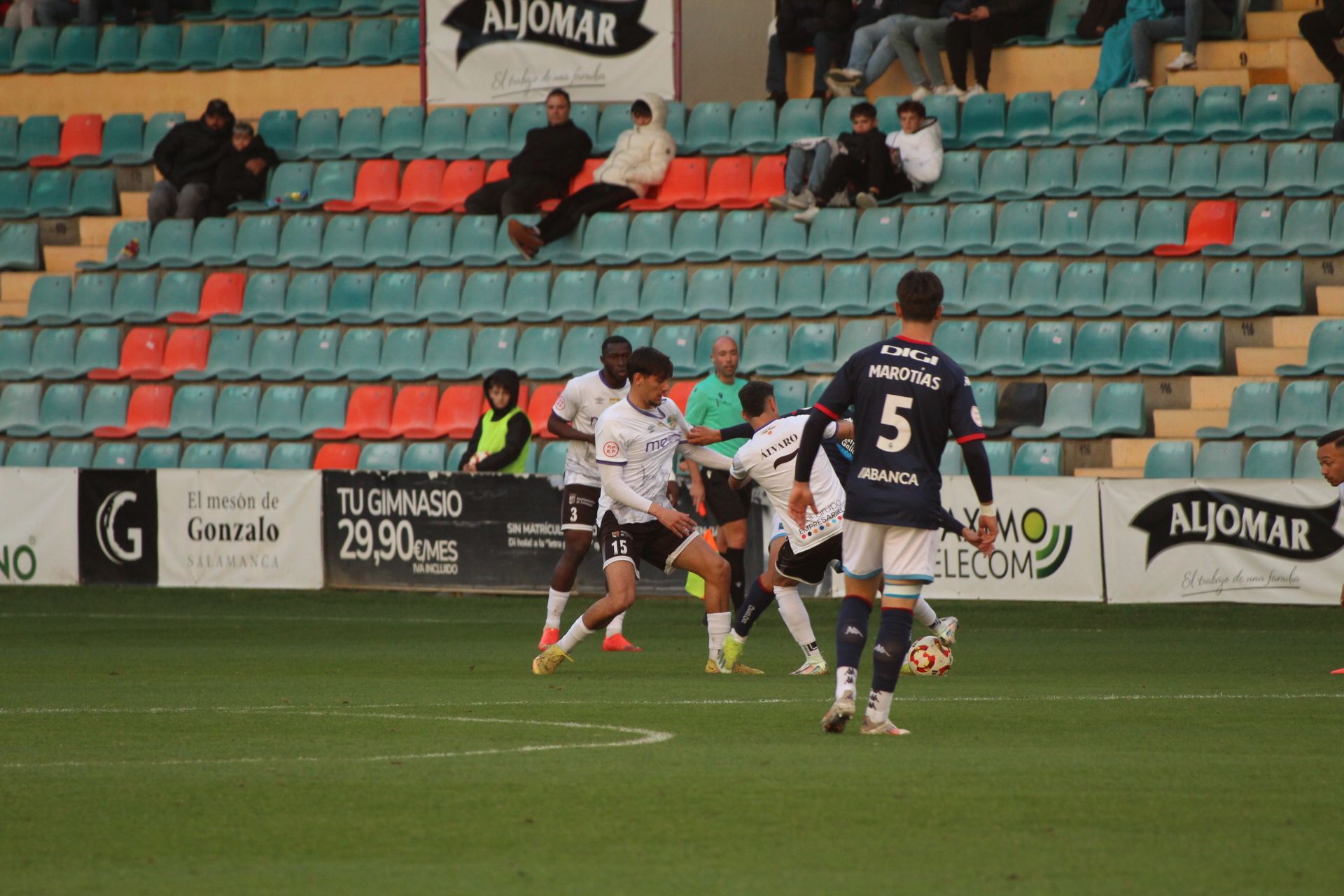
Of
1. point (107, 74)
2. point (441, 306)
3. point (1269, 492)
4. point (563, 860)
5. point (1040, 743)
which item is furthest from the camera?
point (107, 74)

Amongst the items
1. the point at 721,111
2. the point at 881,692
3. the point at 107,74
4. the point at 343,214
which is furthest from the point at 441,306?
the point at 881,692

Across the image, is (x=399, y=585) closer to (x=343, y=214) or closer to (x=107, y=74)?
(x=343, y=214)

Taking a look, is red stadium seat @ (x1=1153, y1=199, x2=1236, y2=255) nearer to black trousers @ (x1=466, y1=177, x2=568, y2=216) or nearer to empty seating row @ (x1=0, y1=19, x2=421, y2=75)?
black trousers @ (x1=466, y1=177, x2=568, y2=216)

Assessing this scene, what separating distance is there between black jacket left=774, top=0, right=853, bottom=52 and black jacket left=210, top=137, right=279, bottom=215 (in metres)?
6.88

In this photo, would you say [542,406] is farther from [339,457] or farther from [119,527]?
[119,527]

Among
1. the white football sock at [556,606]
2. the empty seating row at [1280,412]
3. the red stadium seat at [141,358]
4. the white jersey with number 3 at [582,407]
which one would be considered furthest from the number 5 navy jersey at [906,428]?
the red stadium seat at [141,358]

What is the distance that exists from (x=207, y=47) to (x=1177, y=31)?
525 inches

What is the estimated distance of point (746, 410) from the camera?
11.9 m

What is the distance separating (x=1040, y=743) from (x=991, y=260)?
491 inches

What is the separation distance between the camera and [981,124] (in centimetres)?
2077

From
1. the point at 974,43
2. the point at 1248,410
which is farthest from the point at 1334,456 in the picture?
the point at 974,43

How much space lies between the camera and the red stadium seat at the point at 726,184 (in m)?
21.3

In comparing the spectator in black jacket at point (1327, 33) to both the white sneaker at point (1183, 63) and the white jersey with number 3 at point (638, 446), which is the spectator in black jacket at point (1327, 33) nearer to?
the white sneaker at point (1183, 63)

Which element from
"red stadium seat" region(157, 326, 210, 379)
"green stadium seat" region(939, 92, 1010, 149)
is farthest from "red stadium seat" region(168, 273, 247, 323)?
"green stadium seat" region(939, 92, 1010, 149)
